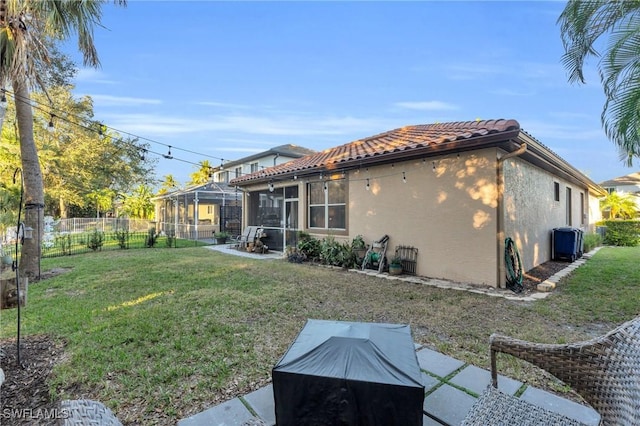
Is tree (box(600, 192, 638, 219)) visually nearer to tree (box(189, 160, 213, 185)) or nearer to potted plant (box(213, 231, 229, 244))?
potted plant (box(213, 231, 229, 244))

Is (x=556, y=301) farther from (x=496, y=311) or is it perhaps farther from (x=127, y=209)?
(x=127, y=209)

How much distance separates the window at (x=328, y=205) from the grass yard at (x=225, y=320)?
Answer: 235 centimetres

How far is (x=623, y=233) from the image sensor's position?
50.1 feet

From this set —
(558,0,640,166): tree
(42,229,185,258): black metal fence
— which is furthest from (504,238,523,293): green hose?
(42,229,185,258): black metal fence

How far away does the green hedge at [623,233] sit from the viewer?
48.8 feet

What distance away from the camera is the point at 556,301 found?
203 inches

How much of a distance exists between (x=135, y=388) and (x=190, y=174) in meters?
41.7

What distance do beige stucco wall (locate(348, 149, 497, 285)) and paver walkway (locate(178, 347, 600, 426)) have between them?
13.1 feet

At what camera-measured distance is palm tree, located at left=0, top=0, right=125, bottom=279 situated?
3693 mm

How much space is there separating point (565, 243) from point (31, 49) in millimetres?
13310

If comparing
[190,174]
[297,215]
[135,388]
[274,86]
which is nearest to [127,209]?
[190,174]

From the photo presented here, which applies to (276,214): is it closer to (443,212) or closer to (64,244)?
(443,212)

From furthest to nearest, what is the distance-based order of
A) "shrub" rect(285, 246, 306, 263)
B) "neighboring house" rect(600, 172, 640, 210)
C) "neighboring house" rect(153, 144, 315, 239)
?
"neighboring house" rect(600, 172, 640, 210)
"neighboring house" rect(153, 144, 315, 239)
"shrub" rect(285, 246, 306, 263)

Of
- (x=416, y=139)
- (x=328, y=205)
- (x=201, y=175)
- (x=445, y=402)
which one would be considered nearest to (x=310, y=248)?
(x=328, y=205)
